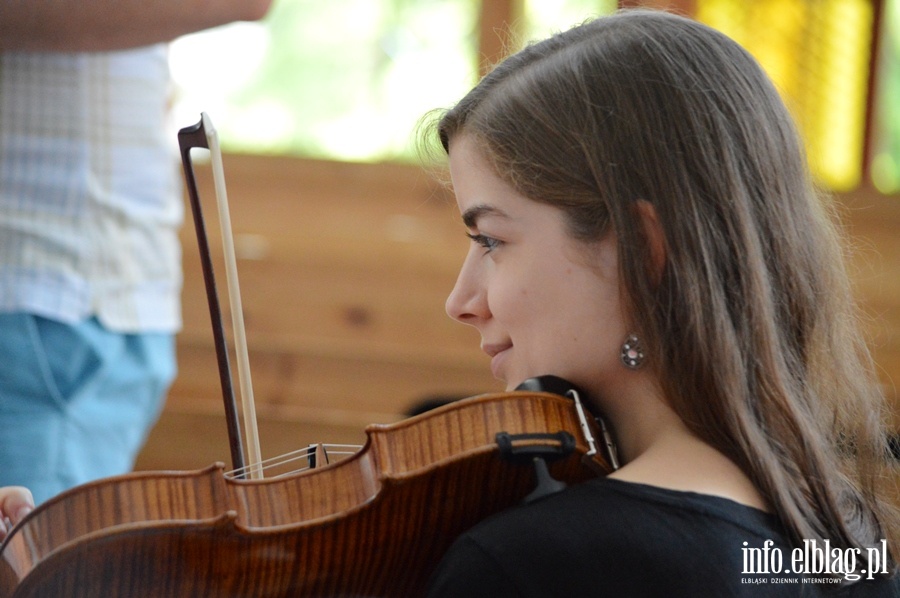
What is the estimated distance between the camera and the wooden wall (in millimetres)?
2938

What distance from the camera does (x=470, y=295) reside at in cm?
101

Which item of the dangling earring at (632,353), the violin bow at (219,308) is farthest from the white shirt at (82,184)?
the dangling earring at (632,353)

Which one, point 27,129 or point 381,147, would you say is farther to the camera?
point 381,147

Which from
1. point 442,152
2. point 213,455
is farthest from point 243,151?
point 442,152

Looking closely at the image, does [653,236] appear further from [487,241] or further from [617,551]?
[617,551]

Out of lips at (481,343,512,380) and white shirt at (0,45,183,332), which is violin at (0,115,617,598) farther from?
white shirt at (0,45,183,332)

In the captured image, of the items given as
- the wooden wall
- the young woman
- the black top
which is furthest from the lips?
the wooden wall

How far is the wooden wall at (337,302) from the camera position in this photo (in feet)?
9.64

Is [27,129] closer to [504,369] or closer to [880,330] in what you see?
[504,369]

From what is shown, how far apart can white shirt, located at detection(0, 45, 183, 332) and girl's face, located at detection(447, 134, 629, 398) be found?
0.62 meters

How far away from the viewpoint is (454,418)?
0.82m

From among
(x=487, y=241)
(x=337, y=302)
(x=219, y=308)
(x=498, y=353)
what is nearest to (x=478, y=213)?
(x=487, y=241)

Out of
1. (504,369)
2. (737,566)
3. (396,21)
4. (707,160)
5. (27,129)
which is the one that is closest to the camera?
(737,566)

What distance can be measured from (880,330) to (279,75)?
1.97 meters
